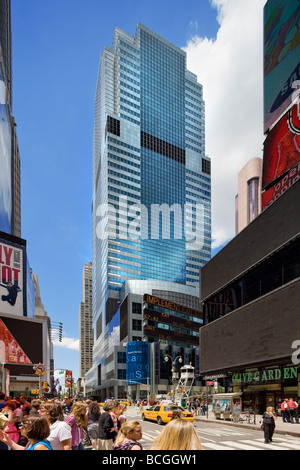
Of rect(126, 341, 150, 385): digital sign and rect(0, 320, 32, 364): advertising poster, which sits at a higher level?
rect(0, 320, 32, 364): advertising poster

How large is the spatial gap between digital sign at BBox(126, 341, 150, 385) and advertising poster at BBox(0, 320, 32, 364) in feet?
137

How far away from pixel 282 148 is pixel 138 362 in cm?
7052

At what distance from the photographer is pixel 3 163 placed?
110 m

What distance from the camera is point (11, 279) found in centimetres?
8025

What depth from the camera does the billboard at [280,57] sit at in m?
63.8

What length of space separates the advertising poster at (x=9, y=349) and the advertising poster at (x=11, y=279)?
7641 millimetres

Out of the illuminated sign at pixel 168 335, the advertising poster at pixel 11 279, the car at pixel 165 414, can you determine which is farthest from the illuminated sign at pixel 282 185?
the illuminated sign at pixel 168 335

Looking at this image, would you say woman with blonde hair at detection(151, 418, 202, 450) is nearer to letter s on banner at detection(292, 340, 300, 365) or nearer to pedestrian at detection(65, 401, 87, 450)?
pedestrian at detection(65, 401, 87, 450)

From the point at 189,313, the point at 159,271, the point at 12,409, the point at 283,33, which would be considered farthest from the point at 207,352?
the point at 159,271

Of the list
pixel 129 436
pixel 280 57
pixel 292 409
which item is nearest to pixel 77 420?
pixel 129 436

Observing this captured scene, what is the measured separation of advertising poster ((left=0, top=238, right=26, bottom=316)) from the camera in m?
78.4

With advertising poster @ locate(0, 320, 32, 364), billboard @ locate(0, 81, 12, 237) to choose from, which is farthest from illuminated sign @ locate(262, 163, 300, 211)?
billboard @ locate(0, 81, 12, 237)
